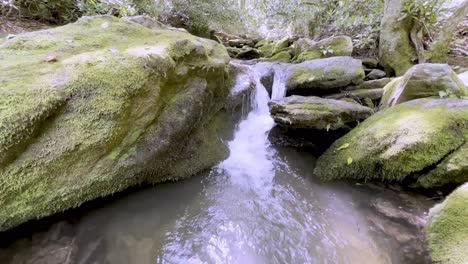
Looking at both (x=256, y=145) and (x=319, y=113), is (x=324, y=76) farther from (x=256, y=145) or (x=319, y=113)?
(x=256, y=145)

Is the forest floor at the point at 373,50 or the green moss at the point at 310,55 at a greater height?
the forest floor at the point at 373,50

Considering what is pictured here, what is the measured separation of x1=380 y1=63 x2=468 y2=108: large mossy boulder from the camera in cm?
339

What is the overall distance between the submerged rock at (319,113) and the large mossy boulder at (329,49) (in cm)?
298

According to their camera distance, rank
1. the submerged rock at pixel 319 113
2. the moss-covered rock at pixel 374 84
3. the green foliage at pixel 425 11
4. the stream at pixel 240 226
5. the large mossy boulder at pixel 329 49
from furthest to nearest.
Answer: the large mossy boulder at pixel 329 49
the green foliage at pixel 425 11
the moss-covered rock at pixel 374 84
the submerged rock at pixel 319 113
the stream at pixel 240 226

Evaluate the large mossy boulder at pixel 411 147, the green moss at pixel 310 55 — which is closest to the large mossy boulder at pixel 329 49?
the green moss at pixel 310 55

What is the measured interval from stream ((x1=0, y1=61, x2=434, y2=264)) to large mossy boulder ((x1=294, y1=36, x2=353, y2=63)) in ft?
13.5

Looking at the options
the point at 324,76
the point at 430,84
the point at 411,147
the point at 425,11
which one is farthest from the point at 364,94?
the point at 425,11

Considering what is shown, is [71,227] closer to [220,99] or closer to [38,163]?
[38,163]

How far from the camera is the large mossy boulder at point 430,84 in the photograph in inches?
133

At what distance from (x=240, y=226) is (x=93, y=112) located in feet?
6.89

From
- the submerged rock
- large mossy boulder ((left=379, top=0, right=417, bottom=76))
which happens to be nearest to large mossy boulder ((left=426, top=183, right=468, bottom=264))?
the submerged rock

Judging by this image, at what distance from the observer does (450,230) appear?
2.12m

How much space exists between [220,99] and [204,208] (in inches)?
83.2

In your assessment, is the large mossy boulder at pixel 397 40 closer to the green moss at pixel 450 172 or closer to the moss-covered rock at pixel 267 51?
the green moss at pixel 450 172
